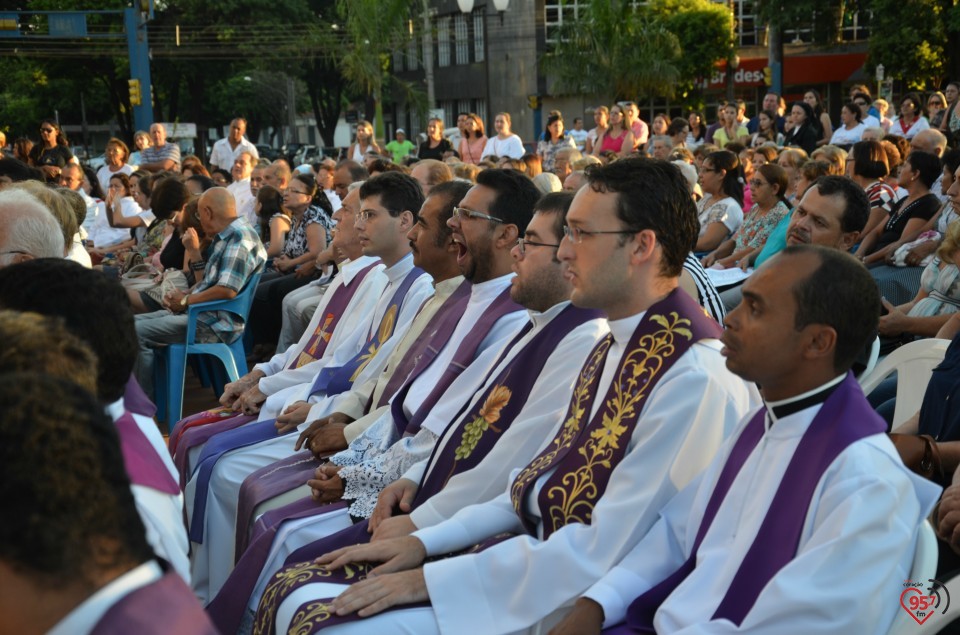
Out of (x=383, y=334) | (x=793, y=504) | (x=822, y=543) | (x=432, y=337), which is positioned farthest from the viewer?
(x=383, y=334)

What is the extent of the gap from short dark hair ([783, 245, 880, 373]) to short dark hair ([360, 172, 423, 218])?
3199mm

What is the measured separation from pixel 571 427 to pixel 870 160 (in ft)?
19.0

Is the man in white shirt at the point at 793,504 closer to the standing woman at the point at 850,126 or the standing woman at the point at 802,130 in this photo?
the standing woman at the point at 850,126

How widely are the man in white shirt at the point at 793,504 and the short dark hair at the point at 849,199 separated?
291 centimetres

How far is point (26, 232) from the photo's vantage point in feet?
13.4

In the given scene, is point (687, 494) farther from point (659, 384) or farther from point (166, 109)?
point (166, 109)

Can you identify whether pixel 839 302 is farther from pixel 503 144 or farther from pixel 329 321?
pixel 503 144

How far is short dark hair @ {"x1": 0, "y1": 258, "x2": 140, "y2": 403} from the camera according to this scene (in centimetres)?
259

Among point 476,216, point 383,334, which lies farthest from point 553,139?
point 476,216

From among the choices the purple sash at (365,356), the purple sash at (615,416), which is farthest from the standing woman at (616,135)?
the purple sash at (615,416)

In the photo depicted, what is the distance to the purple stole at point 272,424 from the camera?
5.00 meters

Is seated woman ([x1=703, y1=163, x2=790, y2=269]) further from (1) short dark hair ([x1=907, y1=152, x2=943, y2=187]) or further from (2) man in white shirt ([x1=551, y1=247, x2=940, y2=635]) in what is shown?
(2) man in white shirt ([x1=551, y1=247, x2=940, y2=635])

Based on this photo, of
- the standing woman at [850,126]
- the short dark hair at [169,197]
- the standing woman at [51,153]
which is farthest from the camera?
the standing woman at [850,126]

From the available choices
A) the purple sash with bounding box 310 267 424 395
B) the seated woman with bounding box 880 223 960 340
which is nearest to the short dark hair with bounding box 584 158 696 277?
the purple sash with bounding box 310 267 424 395
